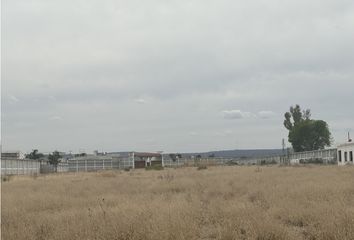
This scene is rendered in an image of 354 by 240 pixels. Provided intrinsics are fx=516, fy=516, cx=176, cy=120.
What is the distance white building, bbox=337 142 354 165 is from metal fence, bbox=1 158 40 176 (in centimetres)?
5343

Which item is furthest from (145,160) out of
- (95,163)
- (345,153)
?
(345,153)

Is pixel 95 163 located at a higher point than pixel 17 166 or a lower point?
lower

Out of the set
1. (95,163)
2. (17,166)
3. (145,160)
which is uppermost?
(17,166)

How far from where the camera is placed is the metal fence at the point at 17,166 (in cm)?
8691

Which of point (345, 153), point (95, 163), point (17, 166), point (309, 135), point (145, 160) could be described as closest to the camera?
point (345, 153)

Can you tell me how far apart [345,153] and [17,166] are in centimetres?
5917

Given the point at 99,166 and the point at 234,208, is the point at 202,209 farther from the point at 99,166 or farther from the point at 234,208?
the point at 99,166

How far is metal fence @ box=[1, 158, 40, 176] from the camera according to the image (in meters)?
86.9

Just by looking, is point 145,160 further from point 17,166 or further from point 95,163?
point 17,166

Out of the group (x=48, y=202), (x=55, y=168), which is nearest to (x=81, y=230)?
(x=48, y=202)

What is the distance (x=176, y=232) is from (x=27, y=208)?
8.08m

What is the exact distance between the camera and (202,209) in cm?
1313

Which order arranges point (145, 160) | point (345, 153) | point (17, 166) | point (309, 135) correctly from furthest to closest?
point (145, 160), point (309, 135), point (17, 166), point (345, 153)

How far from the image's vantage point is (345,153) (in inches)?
3174
